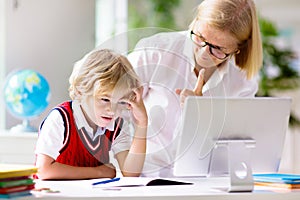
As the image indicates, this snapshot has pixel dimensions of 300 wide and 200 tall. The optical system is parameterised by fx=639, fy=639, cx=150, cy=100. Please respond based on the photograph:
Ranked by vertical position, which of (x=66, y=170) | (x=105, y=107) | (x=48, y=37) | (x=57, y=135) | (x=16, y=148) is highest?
(x=48, y=37)

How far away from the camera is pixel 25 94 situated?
3.37m

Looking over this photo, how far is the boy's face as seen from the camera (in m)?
1.92

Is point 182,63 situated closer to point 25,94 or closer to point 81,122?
point 81,122

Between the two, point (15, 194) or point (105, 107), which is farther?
point (105, 107)

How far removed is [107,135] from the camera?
204 centimetres

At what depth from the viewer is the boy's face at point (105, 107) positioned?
1923 millimetres

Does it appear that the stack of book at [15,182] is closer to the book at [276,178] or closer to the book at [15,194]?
the book at [15,194]

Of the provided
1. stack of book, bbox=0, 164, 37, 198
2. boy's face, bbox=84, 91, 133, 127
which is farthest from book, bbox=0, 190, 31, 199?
boy's face, bbox=84, 91, 133, 127

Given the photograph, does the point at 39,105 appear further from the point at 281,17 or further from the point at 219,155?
the point at 281,17

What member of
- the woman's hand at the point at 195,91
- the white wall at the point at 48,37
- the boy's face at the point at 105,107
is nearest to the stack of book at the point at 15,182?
the boy's face at the point at 105,107

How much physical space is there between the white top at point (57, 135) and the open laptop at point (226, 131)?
9.2 inches

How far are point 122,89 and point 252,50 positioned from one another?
0.59 metres

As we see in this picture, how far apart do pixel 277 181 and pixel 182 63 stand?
52cm

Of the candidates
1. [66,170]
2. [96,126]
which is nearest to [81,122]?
[96,126]
